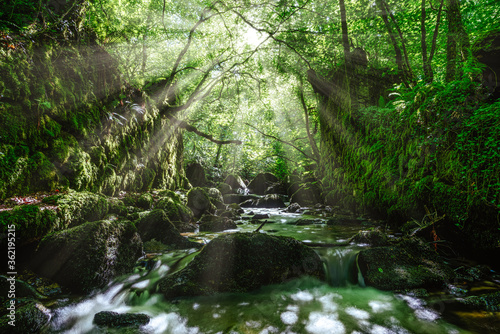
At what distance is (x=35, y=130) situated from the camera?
4.04m

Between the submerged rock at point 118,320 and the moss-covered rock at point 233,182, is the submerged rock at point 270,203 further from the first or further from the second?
the submerged rock at point 118,320

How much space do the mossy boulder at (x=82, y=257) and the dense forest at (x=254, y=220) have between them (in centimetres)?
2

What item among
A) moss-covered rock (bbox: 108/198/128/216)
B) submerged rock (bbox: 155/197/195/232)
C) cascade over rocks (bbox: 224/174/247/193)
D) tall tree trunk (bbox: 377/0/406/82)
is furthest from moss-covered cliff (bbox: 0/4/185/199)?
cascade over rocks (bbox: 224/174/247/193)

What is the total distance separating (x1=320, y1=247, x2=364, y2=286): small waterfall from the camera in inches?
142

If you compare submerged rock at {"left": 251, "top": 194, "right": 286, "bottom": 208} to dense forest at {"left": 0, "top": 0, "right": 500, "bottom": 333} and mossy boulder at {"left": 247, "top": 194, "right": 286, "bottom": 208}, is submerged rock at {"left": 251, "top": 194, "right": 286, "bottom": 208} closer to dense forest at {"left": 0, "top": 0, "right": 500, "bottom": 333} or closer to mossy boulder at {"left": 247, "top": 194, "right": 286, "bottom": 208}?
mossy boulder at {"left": 247, "top": 194, "right": 286, "bottom": 208}

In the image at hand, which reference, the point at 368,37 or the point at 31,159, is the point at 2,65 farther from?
the point at 368,37

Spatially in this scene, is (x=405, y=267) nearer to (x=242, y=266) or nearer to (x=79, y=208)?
(x=242, y=266)

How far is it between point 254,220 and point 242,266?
17.5 ft

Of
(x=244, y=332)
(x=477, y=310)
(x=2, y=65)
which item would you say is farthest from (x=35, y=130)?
(x=477, y=310)

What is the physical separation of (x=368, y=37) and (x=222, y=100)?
843 centimetres

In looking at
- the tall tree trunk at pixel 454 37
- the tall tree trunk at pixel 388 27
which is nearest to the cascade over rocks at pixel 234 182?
the tall tree trunk at pixel 388 27

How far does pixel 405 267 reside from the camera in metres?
3.39

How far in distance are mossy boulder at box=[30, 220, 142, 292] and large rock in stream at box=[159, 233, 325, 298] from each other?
3.02 ft

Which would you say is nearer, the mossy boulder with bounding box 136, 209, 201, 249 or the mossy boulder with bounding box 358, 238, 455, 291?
the mossy boulder with bounding box 358, 238, 455, 291
